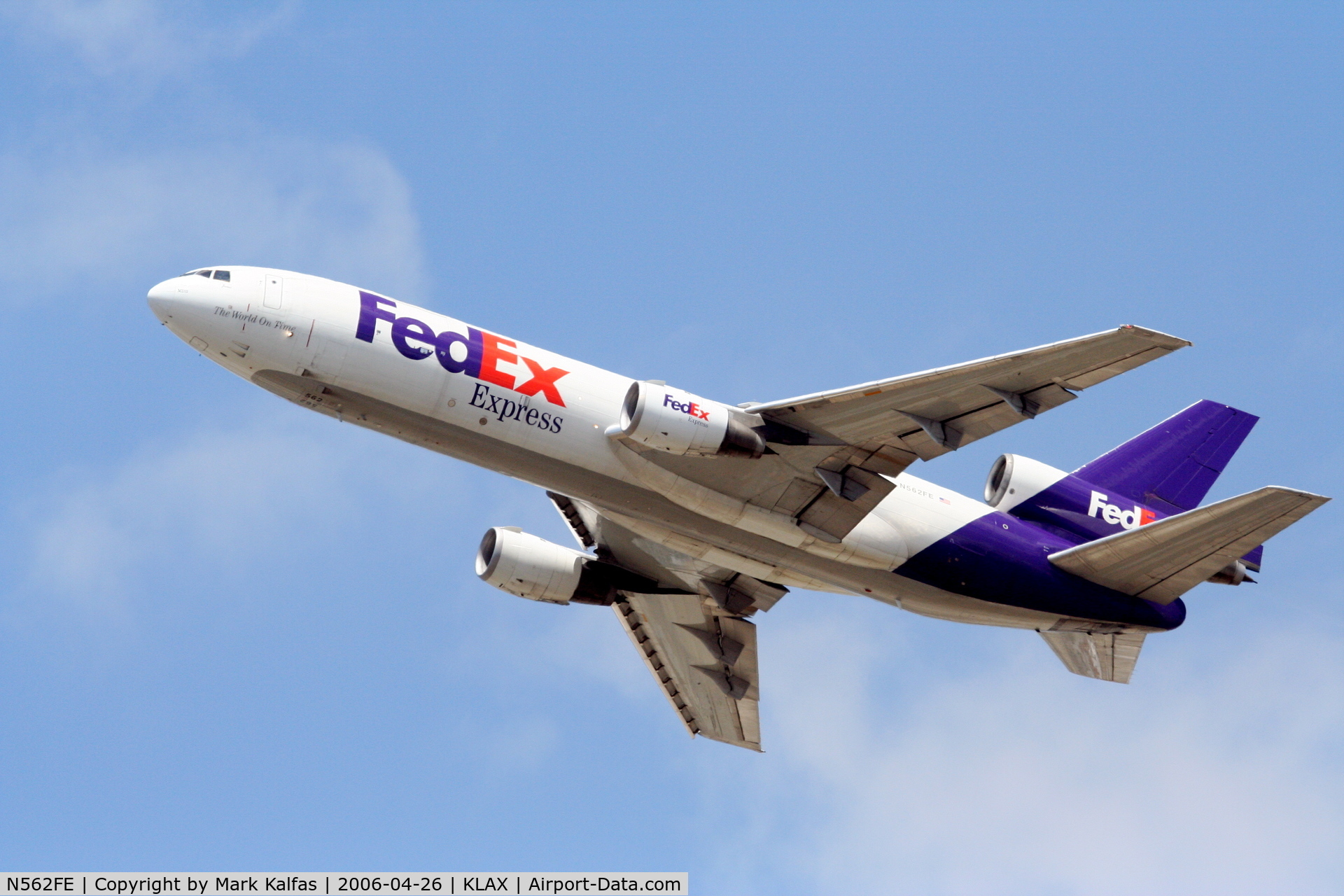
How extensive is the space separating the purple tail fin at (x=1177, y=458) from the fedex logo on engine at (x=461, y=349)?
15.7m

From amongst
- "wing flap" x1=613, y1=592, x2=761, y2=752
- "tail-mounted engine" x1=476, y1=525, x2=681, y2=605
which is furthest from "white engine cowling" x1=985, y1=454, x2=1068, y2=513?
"tail-mounted engine" x1=476, y1=525, x2=681, y2=605

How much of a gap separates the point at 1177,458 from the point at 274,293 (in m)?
24.7

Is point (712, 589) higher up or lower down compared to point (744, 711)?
higher up

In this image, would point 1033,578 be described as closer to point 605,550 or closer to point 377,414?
point 605,550

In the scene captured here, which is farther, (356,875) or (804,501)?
(804,501)

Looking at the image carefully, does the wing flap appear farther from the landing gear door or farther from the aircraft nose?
the aircraft nose

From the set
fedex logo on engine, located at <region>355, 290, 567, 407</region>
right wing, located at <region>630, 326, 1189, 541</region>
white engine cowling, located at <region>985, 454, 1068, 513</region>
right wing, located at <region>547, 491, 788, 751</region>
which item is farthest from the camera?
right wing, located at <region>547, 491, 788, 751</region>

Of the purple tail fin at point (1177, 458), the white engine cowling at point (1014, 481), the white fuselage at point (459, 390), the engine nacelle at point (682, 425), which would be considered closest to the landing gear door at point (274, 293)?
the white fuselage at point (459, 390)

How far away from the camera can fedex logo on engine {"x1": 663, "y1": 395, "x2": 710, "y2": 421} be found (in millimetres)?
32906

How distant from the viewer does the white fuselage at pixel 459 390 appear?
3272 cm

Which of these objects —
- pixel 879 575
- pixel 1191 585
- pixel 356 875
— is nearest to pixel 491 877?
pixel 356 875

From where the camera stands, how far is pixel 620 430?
33656mm

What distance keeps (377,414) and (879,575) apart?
12983 millimetres

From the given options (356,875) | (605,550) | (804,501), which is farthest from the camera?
(605,550)
